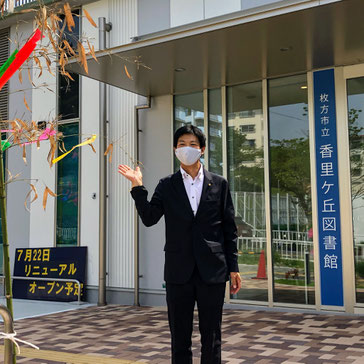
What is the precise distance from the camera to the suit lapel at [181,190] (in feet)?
10.4

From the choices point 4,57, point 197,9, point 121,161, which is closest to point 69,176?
point 121,161

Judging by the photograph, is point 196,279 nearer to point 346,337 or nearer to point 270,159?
point 346,337

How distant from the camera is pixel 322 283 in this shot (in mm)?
6824

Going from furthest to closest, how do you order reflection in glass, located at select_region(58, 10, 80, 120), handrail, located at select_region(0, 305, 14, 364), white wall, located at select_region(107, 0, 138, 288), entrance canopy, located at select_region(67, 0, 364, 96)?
1. reflection in glass, located at select_region(58, 10, 80, 120)
2. white wall, located at select_region(107, 0, 138, 288)
3. entrance canopy, located at select_region(67, 0, 364, 96)
4. handrail, located at select_region(0, 305, 14, 364)

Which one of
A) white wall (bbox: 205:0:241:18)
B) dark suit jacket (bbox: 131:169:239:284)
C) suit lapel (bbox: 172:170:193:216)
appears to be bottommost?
dark suit jacket (bbox: 131:169:239:284)

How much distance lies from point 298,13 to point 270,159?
2586 mm

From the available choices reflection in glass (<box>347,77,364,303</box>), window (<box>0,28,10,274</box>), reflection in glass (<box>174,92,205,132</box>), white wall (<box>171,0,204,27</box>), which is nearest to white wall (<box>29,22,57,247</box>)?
window (<box>0,28,10,274</box>)

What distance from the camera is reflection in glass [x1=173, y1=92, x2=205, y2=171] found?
815cm

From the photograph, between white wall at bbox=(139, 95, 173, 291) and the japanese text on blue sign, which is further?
the japanese text on blue sign

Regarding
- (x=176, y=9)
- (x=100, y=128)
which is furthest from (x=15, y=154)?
(x=176, y=9)

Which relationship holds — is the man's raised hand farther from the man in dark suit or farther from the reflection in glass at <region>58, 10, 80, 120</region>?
the reflection in glass at <region>58, 10, 80, 120</region>

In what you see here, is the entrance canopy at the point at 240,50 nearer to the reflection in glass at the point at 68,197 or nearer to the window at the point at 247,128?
the window at the point at 247,128

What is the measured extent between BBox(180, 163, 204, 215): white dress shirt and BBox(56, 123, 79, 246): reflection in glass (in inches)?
240

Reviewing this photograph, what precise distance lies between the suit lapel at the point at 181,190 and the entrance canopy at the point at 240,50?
5.97 feet
